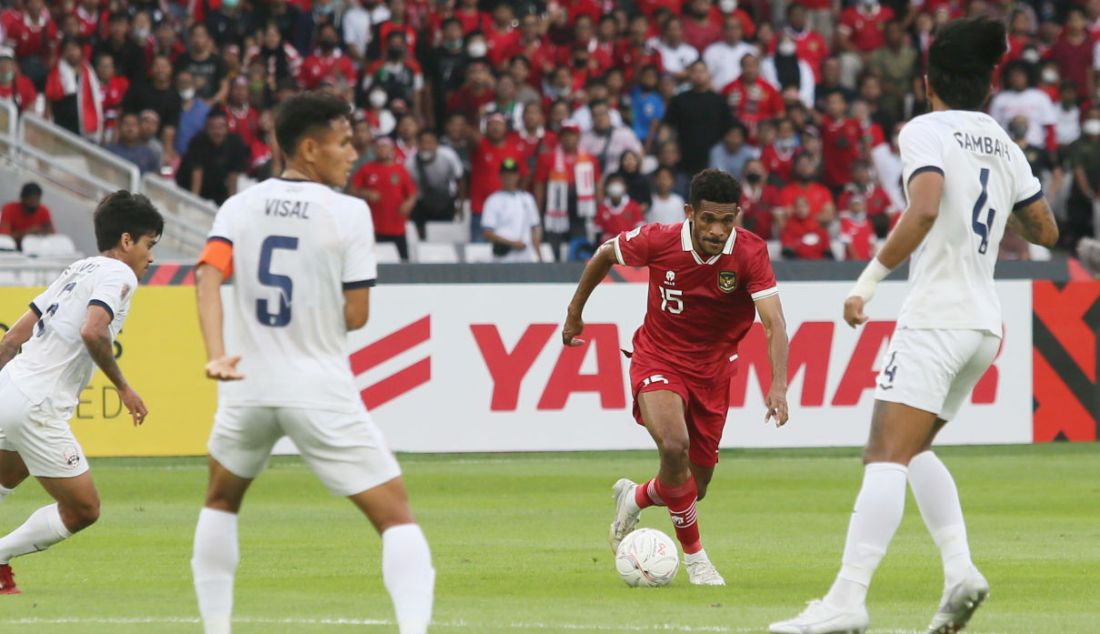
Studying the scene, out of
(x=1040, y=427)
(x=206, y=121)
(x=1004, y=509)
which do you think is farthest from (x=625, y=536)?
(x=206, y=121)

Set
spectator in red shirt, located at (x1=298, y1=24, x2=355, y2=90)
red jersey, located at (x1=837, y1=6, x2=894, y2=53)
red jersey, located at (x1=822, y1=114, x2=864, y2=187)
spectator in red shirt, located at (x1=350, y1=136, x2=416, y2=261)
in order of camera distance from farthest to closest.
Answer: red jersey, located at (x1=837, y1=6, x2=894, y2=53)
red jersey, located at (x1=822, y1=114, x2=864, y2=187)
spectator in red shirt, located at (x1=298, y1=24, x2=355, y2=90)
spectator in red shirt, located at (x1=350, y1=136, x2=416, y2=261)

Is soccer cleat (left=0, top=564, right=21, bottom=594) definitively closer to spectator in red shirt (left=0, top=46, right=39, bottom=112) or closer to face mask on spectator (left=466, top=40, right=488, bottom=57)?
spectator in red shirt (left=0, top=46, right=39, bottom=112)

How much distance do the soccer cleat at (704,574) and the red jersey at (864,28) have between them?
17.0 meters

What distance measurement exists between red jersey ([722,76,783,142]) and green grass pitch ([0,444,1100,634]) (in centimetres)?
688

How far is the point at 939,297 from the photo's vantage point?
6.75 metres

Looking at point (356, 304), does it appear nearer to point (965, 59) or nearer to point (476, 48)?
point (965, 59)

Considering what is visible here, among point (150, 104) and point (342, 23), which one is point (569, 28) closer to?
point (342, 23)

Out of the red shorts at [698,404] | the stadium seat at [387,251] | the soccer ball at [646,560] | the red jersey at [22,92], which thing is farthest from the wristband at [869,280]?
the red jersey at [22,92]

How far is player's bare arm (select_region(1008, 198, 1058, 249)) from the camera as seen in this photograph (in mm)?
7035

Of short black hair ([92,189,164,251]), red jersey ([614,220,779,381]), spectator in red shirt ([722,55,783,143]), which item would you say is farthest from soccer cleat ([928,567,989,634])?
spectator in red shirt ([722,55,783,143])

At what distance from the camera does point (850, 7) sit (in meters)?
25.4

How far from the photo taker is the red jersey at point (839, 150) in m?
22.5

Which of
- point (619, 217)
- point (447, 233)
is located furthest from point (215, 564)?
point (447, 233)

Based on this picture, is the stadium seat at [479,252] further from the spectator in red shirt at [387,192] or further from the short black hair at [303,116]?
the short black hair at [303,116]
